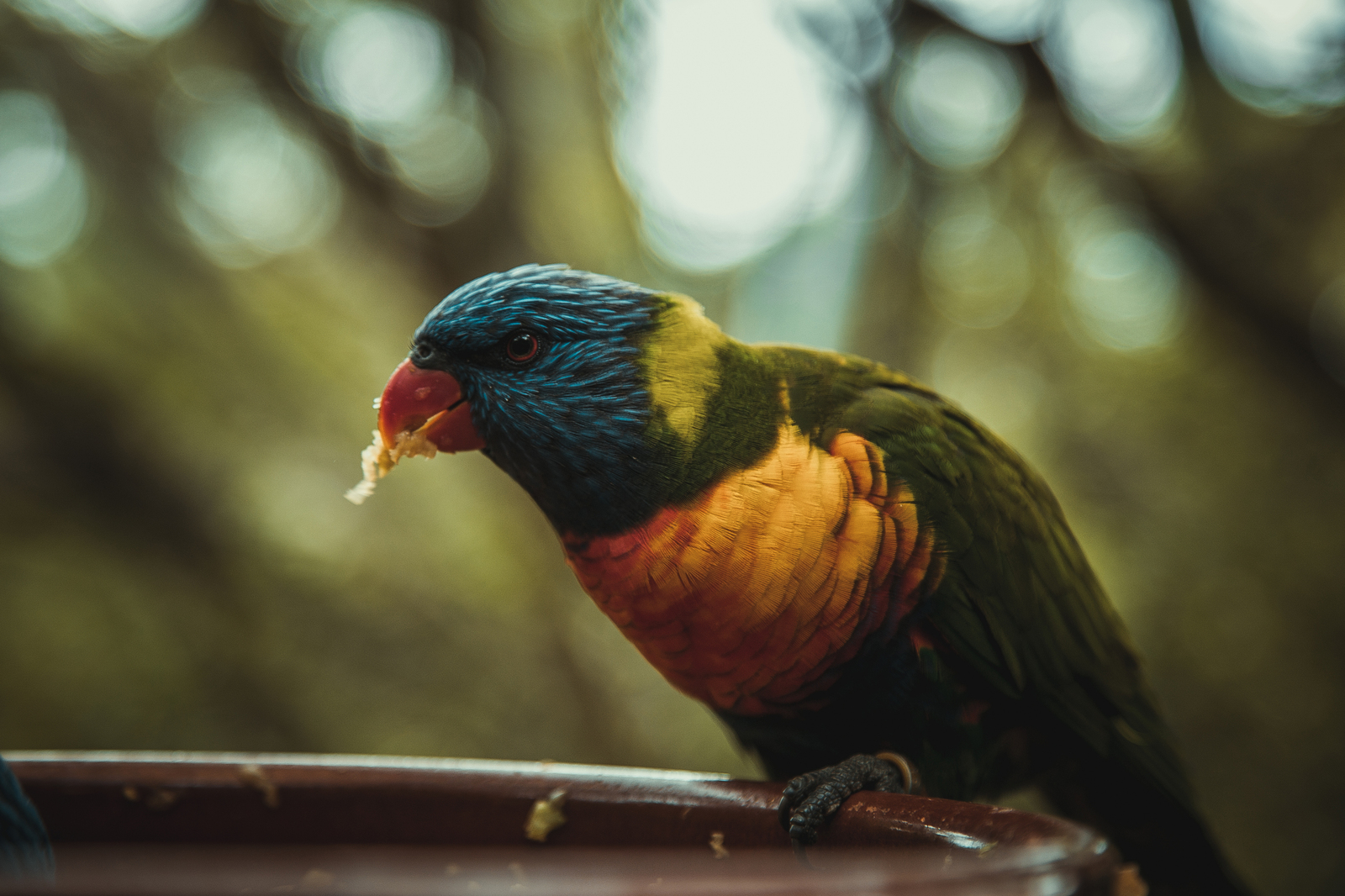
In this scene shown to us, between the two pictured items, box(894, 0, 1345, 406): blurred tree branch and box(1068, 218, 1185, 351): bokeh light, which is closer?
box(894, 0, 1345, 406): blurred tree branch

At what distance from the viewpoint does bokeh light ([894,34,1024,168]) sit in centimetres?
282

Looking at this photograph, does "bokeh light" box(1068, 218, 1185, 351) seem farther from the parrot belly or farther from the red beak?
the red beak

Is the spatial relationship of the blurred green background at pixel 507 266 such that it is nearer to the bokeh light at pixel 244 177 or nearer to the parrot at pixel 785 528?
the bokeh light at pixel 244 177

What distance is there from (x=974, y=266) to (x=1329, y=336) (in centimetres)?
126

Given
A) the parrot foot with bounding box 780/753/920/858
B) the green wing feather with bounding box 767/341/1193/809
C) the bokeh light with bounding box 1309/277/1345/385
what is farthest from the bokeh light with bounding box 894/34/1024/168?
the parrot foot with bounding box 780/753/920/858

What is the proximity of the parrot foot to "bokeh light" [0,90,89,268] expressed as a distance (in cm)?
335

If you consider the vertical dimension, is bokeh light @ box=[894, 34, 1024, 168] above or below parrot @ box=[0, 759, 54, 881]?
above

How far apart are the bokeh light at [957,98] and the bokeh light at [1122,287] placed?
0.60m

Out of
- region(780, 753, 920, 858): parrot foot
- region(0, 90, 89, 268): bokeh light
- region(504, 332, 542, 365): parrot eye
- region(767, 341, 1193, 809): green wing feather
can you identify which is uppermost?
region(0, 90, 89, 268): bokeh light

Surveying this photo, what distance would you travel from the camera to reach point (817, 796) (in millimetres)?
1015

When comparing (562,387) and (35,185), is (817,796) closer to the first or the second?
(562,387)

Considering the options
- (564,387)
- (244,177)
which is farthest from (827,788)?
(244,177)

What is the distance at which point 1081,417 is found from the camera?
147 inches

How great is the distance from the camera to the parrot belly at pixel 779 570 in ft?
3.81
